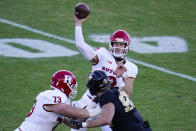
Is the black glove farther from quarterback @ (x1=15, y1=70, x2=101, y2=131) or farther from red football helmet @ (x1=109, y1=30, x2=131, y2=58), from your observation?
red football helmet @ (x1=109, y1=30, x2=131, y2=58)

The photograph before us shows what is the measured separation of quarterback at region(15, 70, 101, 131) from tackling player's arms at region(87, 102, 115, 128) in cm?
31

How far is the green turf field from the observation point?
841 cm

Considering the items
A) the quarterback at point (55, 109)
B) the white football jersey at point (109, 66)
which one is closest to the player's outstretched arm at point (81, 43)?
the white football jersey at point (109, 66)

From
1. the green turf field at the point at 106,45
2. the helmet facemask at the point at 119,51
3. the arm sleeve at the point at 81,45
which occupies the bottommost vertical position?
the green turf field at the point at 106,45

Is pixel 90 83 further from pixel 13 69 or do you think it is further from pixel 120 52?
pixel 13 69

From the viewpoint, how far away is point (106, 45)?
1172cm

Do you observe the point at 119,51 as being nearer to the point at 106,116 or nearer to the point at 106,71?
the point at 106,71

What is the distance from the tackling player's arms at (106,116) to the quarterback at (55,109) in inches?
12.2

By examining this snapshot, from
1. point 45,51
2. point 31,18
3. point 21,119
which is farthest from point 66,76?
point 31,18

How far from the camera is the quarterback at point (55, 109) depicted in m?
5.75

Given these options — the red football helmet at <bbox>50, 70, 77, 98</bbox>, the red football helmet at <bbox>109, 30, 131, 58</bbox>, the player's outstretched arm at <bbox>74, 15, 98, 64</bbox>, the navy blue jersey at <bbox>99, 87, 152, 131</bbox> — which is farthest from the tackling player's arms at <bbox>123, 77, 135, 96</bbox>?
the red football helmet at <bbox>50, 70, 77, 98</bbox>

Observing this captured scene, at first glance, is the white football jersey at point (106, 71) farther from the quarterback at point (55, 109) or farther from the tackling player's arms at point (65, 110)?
the tackling player's arms at point (65, 110)

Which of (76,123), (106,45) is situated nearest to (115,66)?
(76,123)

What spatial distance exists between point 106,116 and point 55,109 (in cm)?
66
